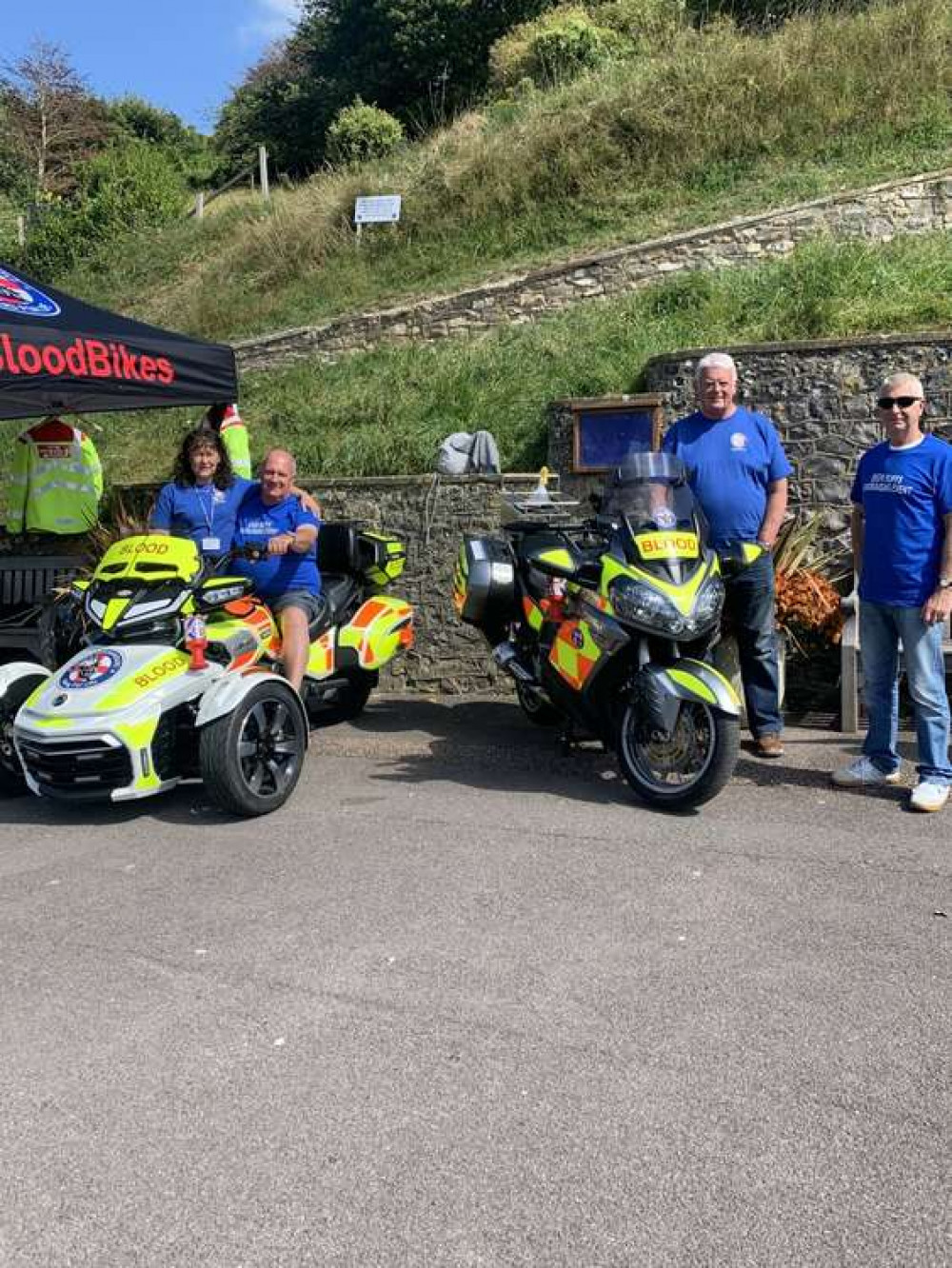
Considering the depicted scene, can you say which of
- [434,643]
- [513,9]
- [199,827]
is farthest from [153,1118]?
[513,9]

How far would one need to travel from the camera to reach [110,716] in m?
5.18

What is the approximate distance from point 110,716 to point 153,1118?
2.56m

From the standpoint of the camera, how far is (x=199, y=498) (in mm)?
7113

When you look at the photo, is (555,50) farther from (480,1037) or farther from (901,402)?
(480,1037)

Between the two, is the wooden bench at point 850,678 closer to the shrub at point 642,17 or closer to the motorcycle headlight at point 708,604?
the motorcycle headlight at point 708,604

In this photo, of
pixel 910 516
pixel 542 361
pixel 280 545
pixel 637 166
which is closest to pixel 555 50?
pixel 637 166

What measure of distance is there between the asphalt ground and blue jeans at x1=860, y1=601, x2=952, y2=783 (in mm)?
322

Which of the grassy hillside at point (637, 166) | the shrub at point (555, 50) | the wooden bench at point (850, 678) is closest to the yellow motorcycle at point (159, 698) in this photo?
the wooden bench at point (850, 678)

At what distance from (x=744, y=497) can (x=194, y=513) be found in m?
3.21

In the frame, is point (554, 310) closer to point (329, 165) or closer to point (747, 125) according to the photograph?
point (747, 125)

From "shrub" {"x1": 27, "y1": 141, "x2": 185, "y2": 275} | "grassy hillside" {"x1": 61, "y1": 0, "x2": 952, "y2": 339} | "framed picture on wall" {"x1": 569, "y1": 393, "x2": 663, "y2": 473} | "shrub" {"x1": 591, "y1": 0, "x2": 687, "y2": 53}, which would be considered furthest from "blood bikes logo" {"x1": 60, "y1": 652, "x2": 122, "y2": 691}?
"shrub" {"x1": 591, "y1": 0, "x2": 687, "y2": 53}

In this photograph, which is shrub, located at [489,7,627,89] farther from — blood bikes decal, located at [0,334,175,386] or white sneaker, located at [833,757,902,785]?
white sneaker, located at [833,757,902,785]

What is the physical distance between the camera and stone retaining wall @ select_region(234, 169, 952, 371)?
1318 centimetres

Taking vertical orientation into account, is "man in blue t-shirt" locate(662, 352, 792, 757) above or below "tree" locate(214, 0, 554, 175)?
below
